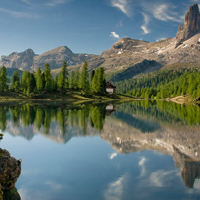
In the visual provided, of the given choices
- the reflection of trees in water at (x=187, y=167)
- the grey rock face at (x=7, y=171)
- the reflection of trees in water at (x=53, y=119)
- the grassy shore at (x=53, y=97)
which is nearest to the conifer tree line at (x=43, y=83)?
the grassy shore at (x=53, y=97)

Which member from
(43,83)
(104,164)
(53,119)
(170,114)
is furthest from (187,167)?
(43,83)

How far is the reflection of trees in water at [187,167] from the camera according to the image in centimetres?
1448

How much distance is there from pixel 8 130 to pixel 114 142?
15.6 meters

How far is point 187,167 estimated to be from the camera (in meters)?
16.7

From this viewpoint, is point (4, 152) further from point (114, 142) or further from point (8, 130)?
point (8, 130)

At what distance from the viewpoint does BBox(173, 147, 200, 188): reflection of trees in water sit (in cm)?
1448

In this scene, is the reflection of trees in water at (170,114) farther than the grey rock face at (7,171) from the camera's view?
Yes

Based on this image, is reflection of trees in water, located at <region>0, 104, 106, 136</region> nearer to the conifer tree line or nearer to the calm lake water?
the calm lake water

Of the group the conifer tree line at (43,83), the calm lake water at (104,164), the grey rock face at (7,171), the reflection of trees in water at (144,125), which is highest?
the conifer tree line at (43,83)

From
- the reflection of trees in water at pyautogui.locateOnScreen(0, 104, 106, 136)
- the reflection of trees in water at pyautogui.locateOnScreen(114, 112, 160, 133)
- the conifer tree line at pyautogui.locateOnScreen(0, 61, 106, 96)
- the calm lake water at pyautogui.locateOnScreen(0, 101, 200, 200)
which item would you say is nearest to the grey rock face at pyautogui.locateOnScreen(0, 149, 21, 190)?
the calm lake water at pyautogui.locateOnScreen(0, 101, 200, 200)

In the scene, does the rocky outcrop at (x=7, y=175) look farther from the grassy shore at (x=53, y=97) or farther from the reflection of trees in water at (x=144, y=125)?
the grassy shore at (x=53, y=97)

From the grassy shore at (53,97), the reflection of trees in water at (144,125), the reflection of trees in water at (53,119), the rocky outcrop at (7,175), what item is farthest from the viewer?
the grassy shore at (53,97)

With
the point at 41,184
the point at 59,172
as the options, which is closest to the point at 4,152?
the point at 41,184

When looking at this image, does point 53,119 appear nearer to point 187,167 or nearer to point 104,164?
point 104,164
